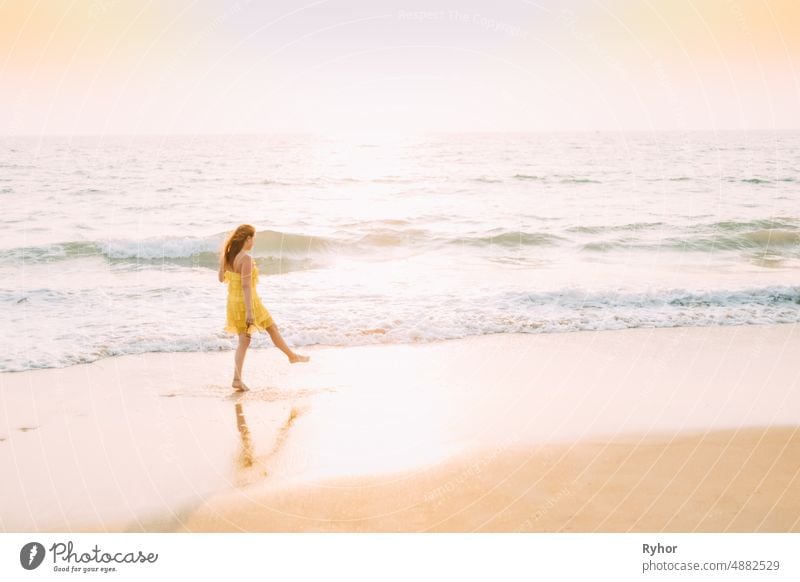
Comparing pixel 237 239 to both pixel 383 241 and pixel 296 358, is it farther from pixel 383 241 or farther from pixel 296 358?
pixel 383 241

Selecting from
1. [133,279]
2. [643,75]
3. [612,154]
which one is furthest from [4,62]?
[612,154]

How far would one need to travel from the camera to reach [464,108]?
12570 millimetres

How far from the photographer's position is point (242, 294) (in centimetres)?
641

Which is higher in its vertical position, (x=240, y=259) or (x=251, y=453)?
(x=240, y=259)

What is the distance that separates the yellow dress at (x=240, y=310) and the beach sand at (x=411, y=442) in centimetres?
58

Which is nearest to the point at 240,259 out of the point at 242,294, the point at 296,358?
the point at 242,294

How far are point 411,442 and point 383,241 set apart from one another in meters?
9.09

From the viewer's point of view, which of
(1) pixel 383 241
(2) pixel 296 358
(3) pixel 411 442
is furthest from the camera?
(1) pixel 383 241

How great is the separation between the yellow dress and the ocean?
1348 mm

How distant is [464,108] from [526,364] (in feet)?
22.4

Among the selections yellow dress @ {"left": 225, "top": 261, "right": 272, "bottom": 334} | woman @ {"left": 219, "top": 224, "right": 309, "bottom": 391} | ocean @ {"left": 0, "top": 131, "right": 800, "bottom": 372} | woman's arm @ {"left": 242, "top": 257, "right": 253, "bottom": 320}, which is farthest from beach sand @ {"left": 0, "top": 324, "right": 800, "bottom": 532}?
ocean @ {"left": 0, "top": 131, "right": 800, "bottom": 372}

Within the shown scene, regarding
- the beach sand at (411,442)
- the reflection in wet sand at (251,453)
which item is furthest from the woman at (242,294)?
the reflection in wet sand at (251,453)

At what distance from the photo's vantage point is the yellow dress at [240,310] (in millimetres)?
6367
